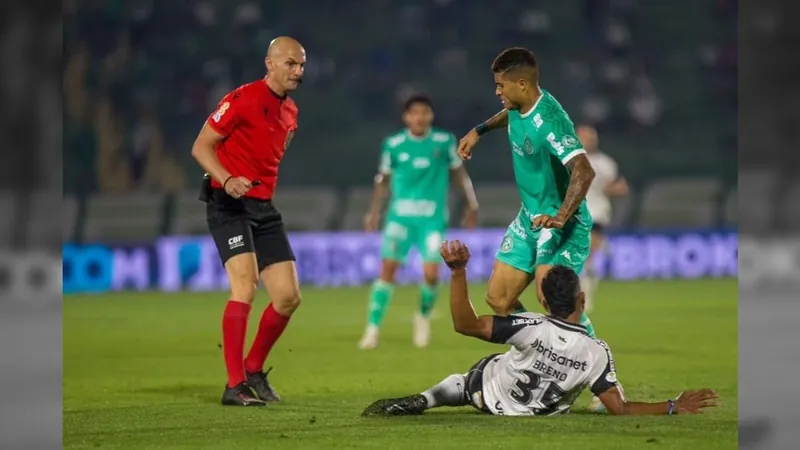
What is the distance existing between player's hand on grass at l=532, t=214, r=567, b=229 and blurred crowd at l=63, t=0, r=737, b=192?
600 inches

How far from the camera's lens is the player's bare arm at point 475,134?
7727 millimetres

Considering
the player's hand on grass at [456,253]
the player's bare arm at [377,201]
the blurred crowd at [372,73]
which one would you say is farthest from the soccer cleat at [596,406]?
the blurred crowd at [372,73]

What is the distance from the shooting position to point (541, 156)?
7.61 meters

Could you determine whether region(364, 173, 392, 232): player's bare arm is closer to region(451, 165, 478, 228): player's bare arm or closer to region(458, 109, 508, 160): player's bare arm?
region(451, 165, 478, 228): player's bare arm

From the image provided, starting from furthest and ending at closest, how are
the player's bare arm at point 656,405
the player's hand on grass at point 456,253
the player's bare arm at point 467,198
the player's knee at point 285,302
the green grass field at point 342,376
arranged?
the player's bare arm at point 467,198 → the player's knee at point 285,302 → the player's bare arm at point 656,405 → the green grass field at point 342,376 → the player's hand on grass at point 456,253

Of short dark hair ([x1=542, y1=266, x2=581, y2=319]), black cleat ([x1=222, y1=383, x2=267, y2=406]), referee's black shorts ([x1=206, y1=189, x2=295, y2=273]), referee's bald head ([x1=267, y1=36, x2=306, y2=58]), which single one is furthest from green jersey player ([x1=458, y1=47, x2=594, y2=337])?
black cleat ([x1=222, y1=383, x2=267, y2=406])

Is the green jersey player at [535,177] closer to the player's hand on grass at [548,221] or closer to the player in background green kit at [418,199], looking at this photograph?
the player's hand on grass at [548,221]

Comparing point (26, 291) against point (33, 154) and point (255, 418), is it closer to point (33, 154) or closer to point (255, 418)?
point (255, 418)

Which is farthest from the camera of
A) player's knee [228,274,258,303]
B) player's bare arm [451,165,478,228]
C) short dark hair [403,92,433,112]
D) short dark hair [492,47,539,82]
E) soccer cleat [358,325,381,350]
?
short dark hair [403,92,433,112]

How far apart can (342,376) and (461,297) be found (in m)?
3.15

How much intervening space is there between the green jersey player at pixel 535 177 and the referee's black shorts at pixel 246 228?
53.2 inches

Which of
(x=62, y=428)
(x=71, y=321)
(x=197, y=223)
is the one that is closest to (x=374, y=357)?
(x=62, y=428)

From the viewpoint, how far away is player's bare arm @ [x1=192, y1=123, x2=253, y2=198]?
7.58 meters

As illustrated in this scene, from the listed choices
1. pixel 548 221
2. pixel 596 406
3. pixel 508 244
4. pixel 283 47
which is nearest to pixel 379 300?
pixel 508 244
